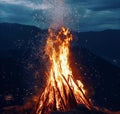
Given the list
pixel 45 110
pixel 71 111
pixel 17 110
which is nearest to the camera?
pixel 71 111

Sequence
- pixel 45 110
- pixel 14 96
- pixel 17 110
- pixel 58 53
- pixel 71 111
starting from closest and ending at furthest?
pixel 71 111 → pixel 45 110 → pixel 58 53 → pixel 17 110 → pixel 14 96

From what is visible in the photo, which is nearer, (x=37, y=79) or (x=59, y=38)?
(x=59, y=38)

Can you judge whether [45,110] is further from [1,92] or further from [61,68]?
[1,92]

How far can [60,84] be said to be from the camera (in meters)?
80.9

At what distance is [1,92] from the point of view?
18675cm

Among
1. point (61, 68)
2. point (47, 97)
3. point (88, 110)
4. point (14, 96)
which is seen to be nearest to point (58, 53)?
point (61, 68)

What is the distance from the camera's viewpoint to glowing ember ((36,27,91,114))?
7888 cm

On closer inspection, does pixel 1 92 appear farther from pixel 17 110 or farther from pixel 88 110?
pixel 88 110

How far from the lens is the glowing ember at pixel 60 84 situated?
78875mm

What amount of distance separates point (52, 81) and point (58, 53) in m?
5.95

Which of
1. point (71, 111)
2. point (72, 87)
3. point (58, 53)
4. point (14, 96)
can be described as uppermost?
point (14, 96)

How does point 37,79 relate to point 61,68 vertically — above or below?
above

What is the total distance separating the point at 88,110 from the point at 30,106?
2115 centimetres

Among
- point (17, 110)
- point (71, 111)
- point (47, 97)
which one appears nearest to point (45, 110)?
point (47, 97)
